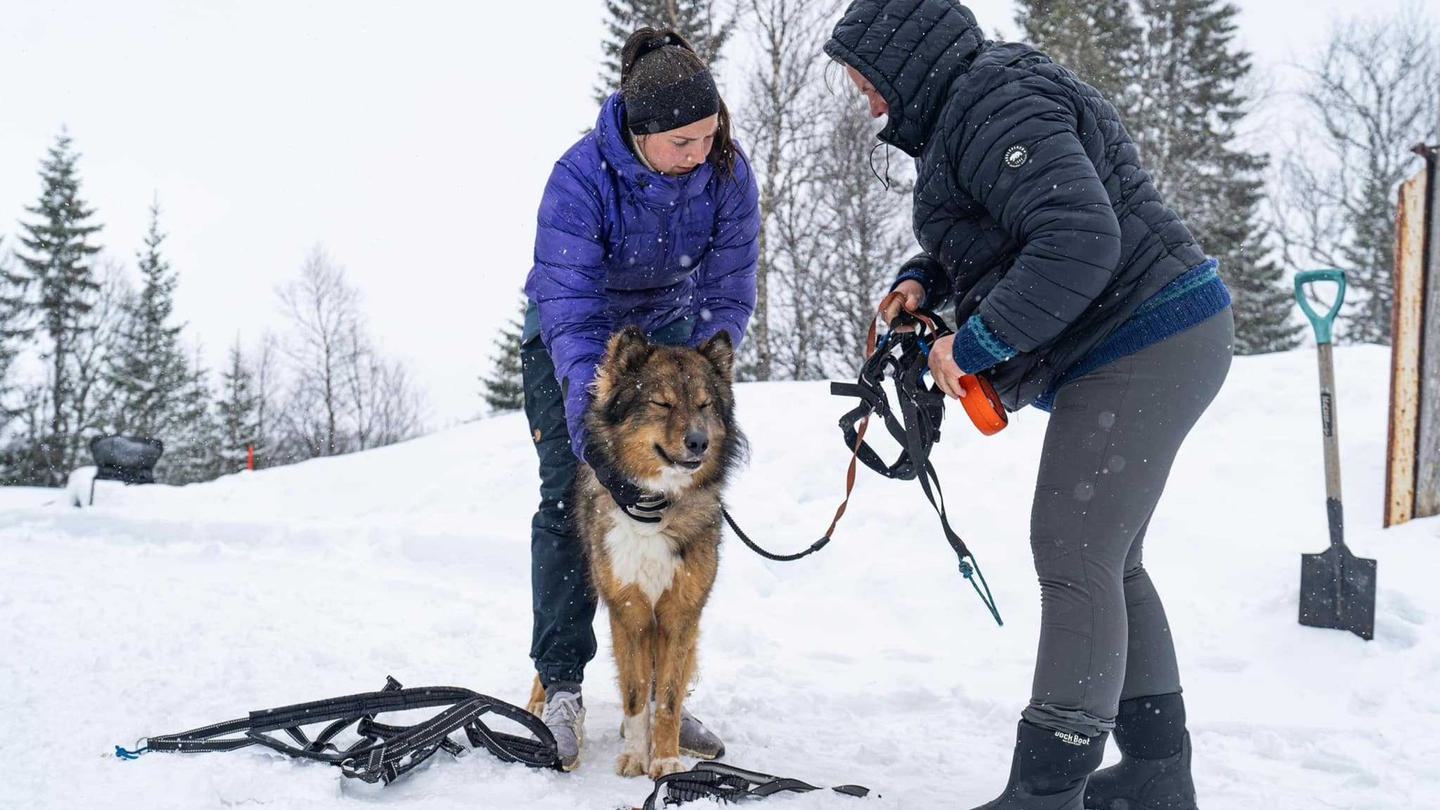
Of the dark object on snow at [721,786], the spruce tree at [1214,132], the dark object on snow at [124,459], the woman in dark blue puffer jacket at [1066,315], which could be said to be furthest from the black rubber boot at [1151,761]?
the spruce tree at [1214,132]

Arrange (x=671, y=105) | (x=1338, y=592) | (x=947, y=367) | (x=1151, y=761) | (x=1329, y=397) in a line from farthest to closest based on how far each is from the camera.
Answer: (x=1329, y=397) → (x=1338, y=592) → (x=671, y=105) → (x=1151, y=761) → (x=947, y=367)

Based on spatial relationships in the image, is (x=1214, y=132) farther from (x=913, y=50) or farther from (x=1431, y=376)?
(x=913, y=50)

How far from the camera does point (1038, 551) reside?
7.17 ft

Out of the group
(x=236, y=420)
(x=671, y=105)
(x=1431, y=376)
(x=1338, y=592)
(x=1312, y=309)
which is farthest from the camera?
(x=236, y=420)

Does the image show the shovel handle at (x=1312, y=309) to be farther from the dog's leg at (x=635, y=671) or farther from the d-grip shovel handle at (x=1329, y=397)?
the dog's leg at (x=635, y=671)

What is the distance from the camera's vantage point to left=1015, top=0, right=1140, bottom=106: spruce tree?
20.5 meters

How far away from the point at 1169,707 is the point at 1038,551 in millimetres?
635

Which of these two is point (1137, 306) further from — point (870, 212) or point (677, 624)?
point (870, 212)

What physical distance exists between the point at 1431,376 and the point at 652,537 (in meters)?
4.91

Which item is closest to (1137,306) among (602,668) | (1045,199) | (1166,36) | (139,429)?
(1045,199)

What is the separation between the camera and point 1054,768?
2018 mm

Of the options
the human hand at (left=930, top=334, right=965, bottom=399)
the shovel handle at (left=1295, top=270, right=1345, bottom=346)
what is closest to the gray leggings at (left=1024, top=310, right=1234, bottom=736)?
the human hand at (left=930, top=334, right=965, bottom=399)

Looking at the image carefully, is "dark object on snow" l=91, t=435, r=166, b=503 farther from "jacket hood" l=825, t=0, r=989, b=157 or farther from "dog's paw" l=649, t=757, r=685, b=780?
"jacket hood" l=825, t=0, r=989, b=157

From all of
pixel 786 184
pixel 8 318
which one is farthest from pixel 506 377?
pixel 8 318
